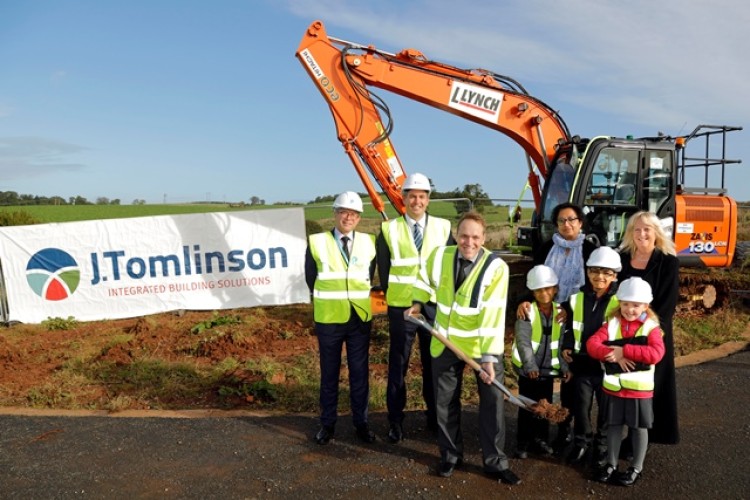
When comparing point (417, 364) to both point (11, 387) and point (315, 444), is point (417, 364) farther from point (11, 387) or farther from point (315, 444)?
point (11, 387)

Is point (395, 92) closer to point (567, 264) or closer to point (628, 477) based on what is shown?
point (567, 264)

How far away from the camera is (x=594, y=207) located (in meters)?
7.92

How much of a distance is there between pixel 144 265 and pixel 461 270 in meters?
8.15

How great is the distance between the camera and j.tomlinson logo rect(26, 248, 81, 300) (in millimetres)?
10422

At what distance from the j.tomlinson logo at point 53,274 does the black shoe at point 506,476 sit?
9018mm

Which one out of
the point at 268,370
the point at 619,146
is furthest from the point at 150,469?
the point at 619,146

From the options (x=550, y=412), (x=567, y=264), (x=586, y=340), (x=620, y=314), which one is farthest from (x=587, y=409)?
(x=567, y=264)

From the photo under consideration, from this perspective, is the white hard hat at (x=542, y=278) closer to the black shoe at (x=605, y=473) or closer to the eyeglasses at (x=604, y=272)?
the eyeglasses at (x=604, y=272)

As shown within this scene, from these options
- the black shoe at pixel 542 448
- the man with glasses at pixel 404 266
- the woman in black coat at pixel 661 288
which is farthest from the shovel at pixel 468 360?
the woman in black coat at pixel 661 288

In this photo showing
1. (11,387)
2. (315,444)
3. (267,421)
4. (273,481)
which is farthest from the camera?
(11,387)

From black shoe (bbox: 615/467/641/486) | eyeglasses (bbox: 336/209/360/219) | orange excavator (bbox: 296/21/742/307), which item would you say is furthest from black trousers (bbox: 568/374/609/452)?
orange excavator (bbox: 296/21/742/307)

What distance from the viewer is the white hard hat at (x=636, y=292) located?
3881 millimetres

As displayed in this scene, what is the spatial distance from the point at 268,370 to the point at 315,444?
6.72 feet

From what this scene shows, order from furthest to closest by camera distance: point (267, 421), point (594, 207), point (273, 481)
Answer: point (594, 207) → point (267, 421) → point (273, 481)
